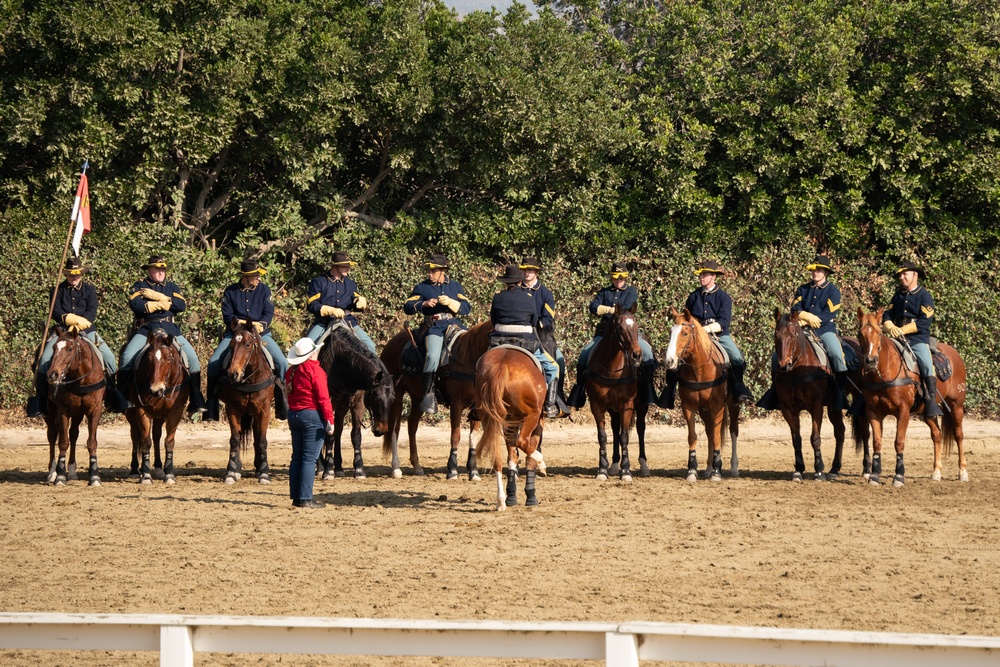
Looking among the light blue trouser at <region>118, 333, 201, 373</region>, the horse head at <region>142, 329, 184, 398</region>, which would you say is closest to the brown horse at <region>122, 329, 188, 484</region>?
the horse head at <region>142, 329, 184, 398</region>

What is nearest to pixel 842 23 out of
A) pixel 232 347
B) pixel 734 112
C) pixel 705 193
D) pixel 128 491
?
pixel 734 112

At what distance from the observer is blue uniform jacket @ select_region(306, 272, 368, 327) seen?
17.3 meters

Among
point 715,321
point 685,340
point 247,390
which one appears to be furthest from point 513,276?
point 247,390

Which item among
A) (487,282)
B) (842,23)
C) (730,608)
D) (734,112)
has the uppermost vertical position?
(842,23)

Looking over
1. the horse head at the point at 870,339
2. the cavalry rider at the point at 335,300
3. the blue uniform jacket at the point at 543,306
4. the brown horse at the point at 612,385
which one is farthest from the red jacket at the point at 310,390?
the horse head at the point at 870,339

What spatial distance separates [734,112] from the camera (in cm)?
2648

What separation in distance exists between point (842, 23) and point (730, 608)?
64.4 ft

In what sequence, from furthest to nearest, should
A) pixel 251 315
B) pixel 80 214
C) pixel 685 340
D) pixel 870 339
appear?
pixel 80 214 → pixel 251 315 → pixel 685 340 → pixel 870 339

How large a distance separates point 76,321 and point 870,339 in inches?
421

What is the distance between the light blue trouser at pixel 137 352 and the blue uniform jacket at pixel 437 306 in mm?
3086

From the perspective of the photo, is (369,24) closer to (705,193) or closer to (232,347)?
(705,193)

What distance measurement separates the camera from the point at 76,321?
53.9 ft

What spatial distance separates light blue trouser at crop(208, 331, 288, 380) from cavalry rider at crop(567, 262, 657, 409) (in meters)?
4.18

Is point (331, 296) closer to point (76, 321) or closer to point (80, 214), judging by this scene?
point (76, 321)
